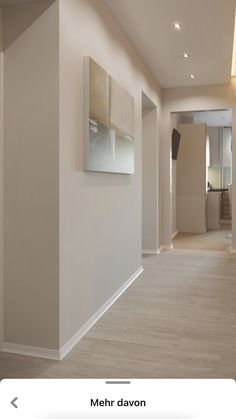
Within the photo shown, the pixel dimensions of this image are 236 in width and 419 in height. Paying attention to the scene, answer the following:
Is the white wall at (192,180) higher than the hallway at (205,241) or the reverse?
higher

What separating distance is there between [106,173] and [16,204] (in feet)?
3.68

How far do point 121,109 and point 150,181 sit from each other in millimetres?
2539

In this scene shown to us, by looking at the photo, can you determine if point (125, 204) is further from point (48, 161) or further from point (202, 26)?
point (202, 26)

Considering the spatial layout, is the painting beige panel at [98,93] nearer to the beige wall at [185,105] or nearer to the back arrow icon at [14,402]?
the back arrow icon at [14,402]

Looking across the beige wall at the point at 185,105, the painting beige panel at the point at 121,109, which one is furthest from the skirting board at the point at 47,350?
the beige wall at the point at 185,105

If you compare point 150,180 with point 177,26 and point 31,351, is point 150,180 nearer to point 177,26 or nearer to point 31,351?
point 177,26

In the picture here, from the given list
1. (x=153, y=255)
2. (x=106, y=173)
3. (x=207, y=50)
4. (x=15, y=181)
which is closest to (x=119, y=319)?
(x=106, y=173)

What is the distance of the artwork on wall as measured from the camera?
292 cm

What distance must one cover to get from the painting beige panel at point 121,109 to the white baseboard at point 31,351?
6.59 ft

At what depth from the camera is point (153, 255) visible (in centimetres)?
612

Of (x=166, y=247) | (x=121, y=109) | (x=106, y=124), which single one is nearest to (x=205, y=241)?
(x=166, y=247)

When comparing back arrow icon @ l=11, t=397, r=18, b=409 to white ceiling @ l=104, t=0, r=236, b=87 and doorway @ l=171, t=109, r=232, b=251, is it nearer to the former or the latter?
white ceiling @ l=104, t=0, r=236, b=87

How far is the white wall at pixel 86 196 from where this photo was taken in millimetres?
2592

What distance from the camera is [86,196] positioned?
9.85ft
